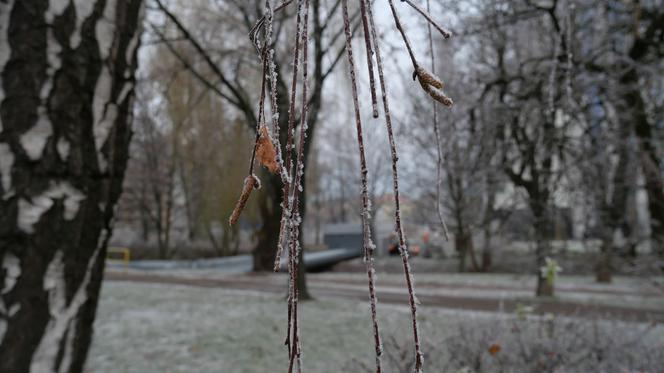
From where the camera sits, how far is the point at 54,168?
1676 millimetres

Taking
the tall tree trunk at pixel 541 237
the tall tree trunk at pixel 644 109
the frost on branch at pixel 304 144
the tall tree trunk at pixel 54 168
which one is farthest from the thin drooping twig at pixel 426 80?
the tall tree trunk at pixel 541 237

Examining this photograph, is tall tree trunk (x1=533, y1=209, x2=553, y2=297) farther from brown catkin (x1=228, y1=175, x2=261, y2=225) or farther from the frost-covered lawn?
brown catkin (x1=228, y1=175, x2=261, y2=225)

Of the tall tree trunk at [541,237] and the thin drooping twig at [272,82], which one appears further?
the tall tree trunk at [541,237]

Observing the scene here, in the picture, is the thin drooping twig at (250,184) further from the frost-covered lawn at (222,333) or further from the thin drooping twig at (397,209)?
the frost-covered lawn at (222,333)

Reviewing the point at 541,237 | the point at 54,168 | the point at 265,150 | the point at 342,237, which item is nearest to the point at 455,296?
the point at 541,237

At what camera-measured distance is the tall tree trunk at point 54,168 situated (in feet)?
5.26

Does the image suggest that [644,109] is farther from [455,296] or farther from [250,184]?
[250,184]

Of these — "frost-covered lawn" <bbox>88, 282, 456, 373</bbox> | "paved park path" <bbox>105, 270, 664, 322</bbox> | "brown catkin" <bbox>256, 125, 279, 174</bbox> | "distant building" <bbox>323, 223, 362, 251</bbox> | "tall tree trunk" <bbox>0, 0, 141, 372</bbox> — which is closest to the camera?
"brown catkin" <bbox>256, 125, 279, 174</bbox>

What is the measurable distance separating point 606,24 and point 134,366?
6.63 m

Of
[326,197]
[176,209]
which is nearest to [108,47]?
[176,209]

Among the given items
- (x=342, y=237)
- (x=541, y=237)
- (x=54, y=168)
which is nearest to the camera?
(x=54, y=168)

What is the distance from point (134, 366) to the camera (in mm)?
4379

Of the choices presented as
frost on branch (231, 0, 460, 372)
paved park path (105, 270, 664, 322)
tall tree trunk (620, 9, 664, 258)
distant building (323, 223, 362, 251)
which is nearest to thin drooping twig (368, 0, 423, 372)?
frost on branch (231, 0, 460, 372)

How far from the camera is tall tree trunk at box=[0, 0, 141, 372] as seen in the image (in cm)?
160
